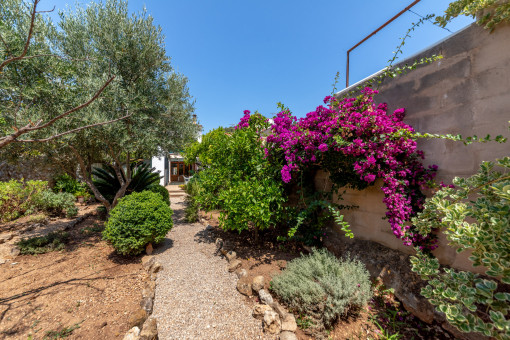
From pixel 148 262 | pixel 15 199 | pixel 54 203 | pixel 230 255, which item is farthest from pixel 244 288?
pixel 15 199

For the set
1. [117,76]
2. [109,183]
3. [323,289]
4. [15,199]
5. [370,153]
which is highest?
[117,76]

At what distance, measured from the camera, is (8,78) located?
3807 mm

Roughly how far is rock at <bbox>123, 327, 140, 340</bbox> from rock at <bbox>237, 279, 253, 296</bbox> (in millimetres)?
1369

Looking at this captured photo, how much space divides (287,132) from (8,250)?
21.4ft

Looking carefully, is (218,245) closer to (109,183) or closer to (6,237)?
(109,183)

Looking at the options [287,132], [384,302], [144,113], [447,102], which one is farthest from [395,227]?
[144,113]

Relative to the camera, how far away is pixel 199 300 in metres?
2.68

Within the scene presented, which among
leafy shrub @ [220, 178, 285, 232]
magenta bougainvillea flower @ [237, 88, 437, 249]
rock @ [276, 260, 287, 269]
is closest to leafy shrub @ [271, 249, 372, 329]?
rock @ [276, 260, 287, 269]

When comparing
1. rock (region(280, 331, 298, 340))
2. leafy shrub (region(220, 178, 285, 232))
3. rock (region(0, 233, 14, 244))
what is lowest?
rock (region(280, 331, 298, 340))

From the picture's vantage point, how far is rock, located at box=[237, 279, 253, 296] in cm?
278

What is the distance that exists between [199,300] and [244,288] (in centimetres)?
69

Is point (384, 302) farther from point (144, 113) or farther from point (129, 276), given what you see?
point (144, 113)

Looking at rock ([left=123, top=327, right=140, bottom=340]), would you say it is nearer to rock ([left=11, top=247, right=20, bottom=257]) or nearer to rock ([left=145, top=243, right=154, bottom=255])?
rock ([left=145, top=243, right=154, bottom=255])

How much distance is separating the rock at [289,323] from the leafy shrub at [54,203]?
7.93m
